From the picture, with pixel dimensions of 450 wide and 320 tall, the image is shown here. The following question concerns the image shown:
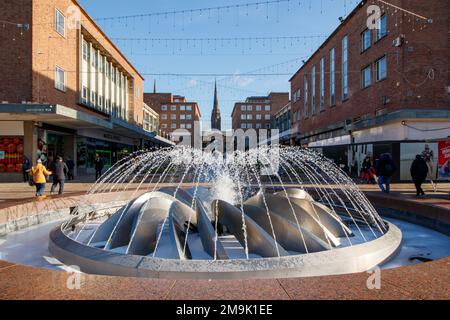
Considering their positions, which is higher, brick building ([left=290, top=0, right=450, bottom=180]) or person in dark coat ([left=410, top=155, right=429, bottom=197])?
brick building ([left=290, top=0, right=450, bottom=180])

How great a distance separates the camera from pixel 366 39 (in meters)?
29.2

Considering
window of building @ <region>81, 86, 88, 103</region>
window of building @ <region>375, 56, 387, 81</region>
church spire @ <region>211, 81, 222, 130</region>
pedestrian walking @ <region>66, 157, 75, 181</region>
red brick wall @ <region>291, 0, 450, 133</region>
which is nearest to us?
red brick wall @ <region>291, 0, 450, 133</region>

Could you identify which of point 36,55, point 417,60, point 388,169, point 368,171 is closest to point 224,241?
point 388,169

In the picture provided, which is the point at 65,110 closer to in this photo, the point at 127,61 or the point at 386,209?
the point at 386,209

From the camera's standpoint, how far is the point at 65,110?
2069cm

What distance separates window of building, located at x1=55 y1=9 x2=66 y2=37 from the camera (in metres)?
25.5

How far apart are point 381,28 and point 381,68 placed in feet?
10.3

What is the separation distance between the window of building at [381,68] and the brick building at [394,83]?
8 centimetres

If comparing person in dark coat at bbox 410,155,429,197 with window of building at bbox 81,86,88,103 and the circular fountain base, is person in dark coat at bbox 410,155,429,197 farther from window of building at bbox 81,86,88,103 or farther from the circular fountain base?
window of building at bbox 81,86,88,103

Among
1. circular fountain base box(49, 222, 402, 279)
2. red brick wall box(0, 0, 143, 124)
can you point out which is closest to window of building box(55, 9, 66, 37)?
red brick wall box(0, 0, 143, 124)

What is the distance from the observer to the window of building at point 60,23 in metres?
25.5

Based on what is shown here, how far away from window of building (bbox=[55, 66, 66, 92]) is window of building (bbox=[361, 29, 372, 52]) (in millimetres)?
26377

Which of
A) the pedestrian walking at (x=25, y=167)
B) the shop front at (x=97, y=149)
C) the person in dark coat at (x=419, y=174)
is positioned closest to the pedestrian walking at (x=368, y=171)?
the person in dark coat at (x=419, y=174)
